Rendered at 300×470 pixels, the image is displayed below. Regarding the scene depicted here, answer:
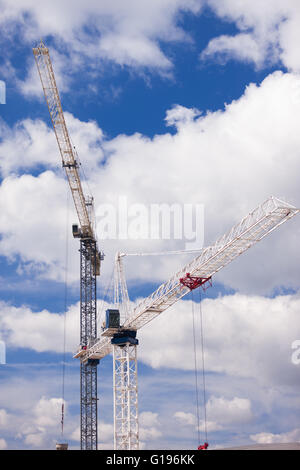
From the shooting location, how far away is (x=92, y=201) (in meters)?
151

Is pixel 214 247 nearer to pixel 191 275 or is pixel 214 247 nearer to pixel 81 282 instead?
pixel 191 275

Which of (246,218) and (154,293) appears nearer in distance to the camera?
(246,218)

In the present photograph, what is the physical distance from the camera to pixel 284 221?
287 ft
